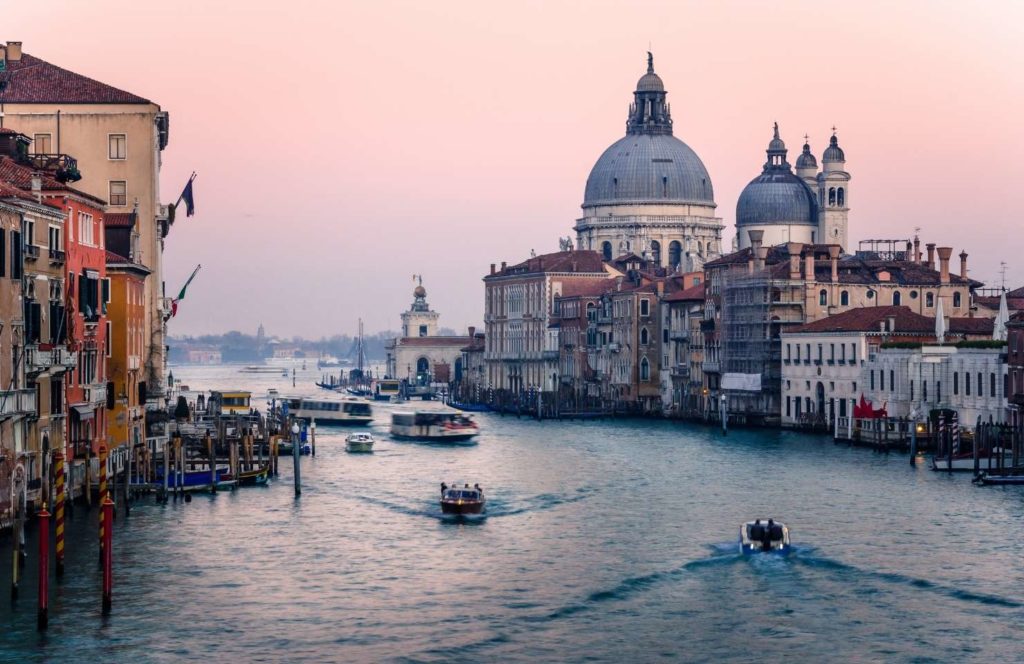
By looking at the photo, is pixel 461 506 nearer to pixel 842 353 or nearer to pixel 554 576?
pixel 554 576

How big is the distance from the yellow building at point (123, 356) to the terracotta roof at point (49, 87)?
269 inches

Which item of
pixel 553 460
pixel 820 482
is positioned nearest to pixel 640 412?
pixel 553 460

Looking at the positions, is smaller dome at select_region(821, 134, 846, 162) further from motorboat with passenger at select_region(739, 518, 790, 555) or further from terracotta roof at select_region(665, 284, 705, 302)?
motorboat with passenger at select_region(739, 518, 790, 555)

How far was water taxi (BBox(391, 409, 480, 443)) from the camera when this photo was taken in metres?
82.6

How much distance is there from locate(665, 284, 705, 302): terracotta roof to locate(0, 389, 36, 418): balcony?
68257 mm

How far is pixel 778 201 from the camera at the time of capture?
141 meters

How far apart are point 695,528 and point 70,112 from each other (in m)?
24.0

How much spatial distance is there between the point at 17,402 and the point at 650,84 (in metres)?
124

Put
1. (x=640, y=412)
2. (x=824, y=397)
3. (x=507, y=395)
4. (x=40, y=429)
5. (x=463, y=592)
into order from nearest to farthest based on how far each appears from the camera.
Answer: (x=463, y=592) → (x=40, y=429) → (x=824, y=397) → (x=640, y=412) → (x=507, y=395)

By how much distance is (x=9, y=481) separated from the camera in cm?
3600

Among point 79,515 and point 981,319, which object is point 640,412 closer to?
point 981,319

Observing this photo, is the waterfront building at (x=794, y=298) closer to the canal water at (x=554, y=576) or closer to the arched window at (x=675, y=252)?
the canal water at (x=554, y=576)

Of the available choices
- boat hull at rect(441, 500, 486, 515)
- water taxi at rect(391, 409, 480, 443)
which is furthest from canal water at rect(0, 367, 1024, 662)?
water taxi at rect(391, 409, 480, 443)

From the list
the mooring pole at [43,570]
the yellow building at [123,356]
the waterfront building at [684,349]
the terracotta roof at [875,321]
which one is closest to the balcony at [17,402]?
the mooring pole at [43,570]
